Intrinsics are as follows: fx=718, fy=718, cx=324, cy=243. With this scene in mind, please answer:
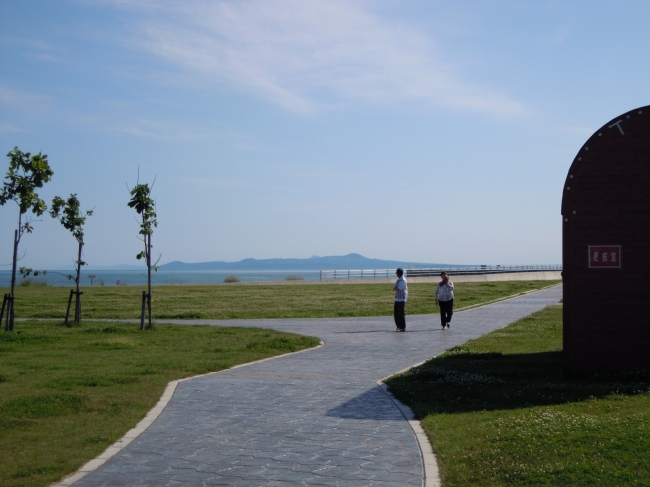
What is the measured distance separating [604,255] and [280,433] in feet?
22.2

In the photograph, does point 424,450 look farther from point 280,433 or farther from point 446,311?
point 446,311

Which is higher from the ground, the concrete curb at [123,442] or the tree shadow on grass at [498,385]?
the tree shadow on grass at [498,385]

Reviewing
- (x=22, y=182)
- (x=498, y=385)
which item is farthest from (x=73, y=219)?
(x=498, y=385)

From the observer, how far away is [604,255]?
40.2 ft

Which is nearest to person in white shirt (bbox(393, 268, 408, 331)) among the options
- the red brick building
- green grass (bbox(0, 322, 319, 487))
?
green grass (bbox(0, 322, 319, 487))

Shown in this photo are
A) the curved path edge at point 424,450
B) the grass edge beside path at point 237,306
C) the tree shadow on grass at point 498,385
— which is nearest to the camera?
the curved path edge at point 424,450

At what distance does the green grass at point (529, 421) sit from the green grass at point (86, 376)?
12.8 feet

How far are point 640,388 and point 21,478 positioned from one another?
854 centimetres

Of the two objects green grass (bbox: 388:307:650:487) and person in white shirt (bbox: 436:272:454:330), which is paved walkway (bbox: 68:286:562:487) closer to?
green grass (bbox: 388:307:650:487)

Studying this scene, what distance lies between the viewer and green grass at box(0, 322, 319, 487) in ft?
25.6

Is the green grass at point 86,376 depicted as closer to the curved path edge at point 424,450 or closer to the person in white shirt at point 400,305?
the curved path edge at point 424,450

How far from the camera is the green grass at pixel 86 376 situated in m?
7.79

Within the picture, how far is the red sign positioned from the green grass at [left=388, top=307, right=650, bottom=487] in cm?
186

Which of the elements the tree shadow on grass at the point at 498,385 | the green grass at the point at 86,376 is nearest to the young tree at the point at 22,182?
the green grass at the point at 86,376
